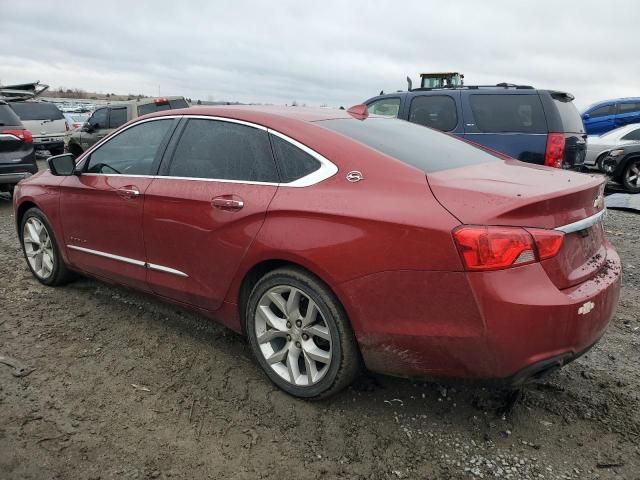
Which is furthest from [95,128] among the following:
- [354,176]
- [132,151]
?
[354,176]

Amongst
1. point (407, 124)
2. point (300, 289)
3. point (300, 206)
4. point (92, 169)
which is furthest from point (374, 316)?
point (92, 169)

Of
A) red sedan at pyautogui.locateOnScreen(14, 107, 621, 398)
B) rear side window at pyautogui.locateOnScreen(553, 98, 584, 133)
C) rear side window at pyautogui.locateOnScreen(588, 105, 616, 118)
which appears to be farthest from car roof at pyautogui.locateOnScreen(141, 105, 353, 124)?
rear side window at pyautogui.locateOnScreen(588, 105, 616, 118)

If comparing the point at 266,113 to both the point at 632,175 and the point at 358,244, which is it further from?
the point at 632,175

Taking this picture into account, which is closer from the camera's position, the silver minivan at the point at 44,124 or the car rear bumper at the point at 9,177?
the car rear bumper at the point at 9,177

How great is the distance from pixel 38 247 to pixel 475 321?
398 cm

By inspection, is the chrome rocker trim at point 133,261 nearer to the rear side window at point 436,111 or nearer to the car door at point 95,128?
the rear side window at point 436,111

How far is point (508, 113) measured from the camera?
7.47 m

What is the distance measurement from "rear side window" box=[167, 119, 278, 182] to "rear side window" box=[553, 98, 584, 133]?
18.2ft

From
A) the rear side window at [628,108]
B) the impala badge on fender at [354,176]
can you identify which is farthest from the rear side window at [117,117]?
the rear side window at [628,108]

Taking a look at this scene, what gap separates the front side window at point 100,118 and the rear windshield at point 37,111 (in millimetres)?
2707

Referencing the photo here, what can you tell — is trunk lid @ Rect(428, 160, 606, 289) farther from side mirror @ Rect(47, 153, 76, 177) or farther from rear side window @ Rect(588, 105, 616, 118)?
rear side window @ Rect(588, 105, 616, 118)

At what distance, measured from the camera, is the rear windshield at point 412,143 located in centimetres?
275

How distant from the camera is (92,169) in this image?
4016mm

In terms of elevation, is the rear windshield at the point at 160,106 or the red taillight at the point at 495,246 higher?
the red taillight at the point at 495,246
